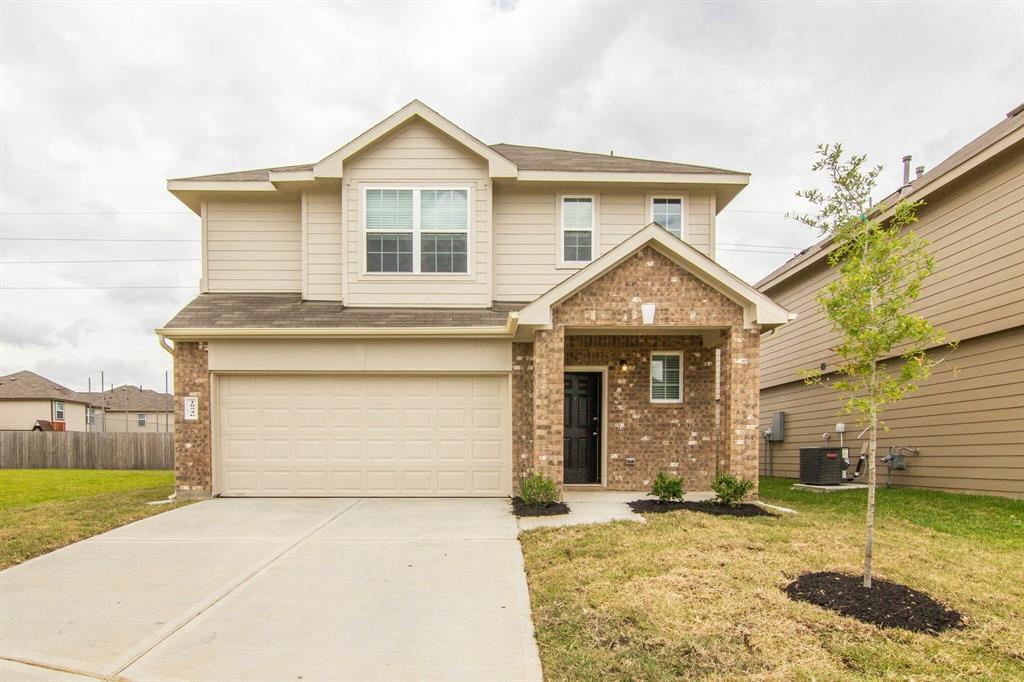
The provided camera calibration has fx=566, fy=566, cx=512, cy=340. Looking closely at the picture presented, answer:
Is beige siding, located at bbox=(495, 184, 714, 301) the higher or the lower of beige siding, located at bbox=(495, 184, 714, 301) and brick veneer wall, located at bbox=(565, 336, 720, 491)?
the higher

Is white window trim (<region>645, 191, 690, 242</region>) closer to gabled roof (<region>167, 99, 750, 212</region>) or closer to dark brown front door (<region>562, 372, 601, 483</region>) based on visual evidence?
gabled roof (<region>167, 99, 750, 212</region>)

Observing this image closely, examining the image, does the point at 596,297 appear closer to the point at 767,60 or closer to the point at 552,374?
the point at 552,374

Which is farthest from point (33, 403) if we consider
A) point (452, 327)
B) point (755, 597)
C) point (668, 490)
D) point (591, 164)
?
point (755, 597)

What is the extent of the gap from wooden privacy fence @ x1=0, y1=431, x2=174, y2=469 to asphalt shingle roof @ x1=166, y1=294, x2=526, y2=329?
12.0 m

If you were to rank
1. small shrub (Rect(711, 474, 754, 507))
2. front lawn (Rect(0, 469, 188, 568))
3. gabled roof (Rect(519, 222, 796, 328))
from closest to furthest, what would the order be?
front lawn (Rect(0, 469, 188, 568))
small shrub (Rect(711, 474, 754, 507))
gabled roof (Rect(519, 222, 796, 328))

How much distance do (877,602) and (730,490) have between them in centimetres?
403

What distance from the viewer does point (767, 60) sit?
13.6 metres

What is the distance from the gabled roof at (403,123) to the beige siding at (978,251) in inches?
278

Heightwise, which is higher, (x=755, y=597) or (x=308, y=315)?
(x=308, y=315)

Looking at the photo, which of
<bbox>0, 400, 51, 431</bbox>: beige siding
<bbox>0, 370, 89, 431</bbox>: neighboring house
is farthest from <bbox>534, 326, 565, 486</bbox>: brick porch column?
<bbox>0, 400, 51, 431</bbox>: beige siding

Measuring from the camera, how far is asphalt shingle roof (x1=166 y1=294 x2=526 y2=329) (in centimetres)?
975

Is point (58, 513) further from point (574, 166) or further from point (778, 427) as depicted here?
point (778, 427)

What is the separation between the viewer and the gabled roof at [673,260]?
344 inches

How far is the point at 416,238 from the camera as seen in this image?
34.9 ft
